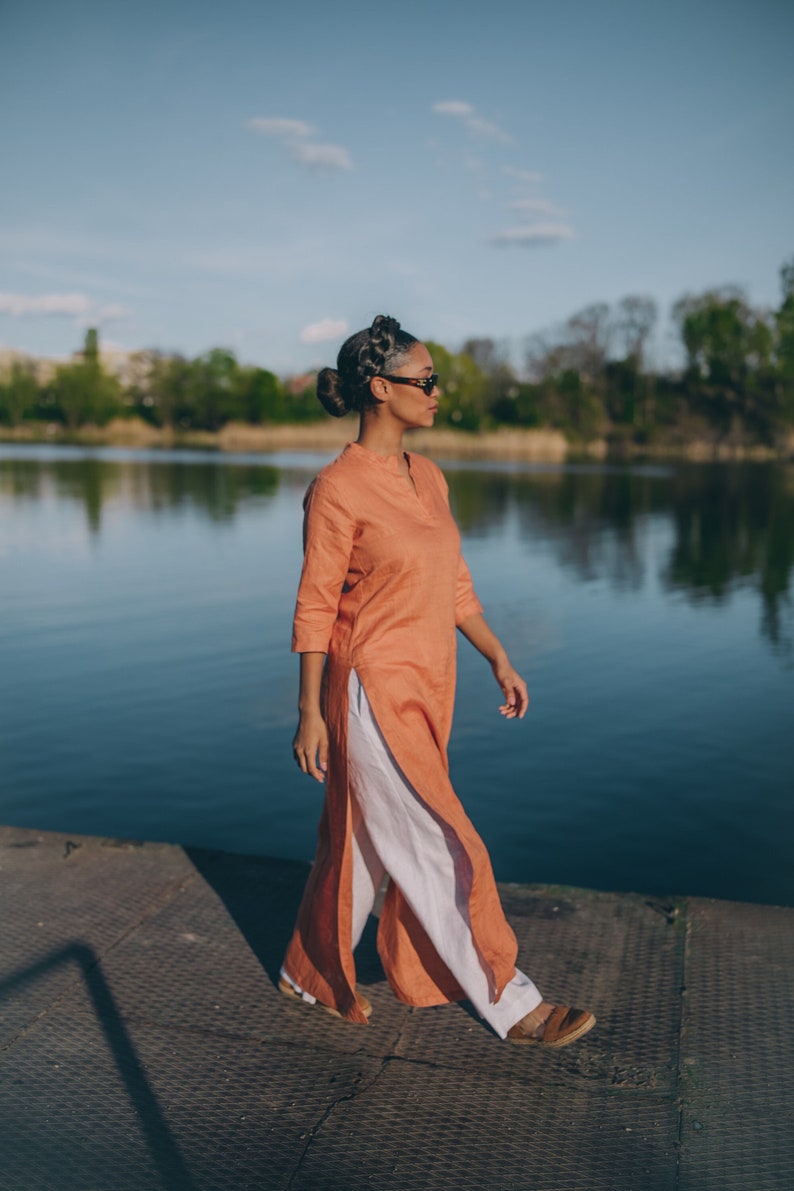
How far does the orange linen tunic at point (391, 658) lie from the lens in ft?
8.57

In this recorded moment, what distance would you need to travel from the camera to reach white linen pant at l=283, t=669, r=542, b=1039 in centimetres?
263

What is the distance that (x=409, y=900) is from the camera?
2.66m

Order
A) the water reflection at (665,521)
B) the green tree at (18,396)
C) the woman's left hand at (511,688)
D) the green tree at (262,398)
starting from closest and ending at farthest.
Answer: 1. the woman's left hand at (511,688)
2. the water reflection at (665,521)
3. the green tree at (262,398)
4. the green tree at (18,396)

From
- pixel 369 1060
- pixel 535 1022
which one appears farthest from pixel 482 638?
pixel 369 1060

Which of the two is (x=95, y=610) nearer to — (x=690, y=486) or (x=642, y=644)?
(x=642, y=644)

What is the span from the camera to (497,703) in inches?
295

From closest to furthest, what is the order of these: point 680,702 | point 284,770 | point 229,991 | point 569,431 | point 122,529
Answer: point 229,991 < point 284,770 < point 680,702 < point 122,529 < point 569,431

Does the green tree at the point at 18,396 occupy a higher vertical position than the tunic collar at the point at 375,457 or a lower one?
higher

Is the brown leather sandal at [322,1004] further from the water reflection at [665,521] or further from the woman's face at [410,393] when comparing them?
the water reflection at [665,521]

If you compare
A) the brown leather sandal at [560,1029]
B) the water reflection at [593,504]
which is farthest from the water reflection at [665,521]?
the brown leather sandal at [560,1029]

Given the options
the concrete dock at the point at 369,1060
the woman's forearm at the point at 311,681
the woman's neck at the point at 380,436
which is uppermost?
the woman's neck at the point at 380,436

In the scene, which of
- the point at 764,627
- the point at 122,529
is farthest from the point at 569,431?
the point at 764,627

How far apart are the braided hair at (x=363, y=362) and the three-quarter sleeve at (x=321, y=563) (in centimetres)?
26

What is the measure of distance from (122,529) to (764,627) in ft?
36.3
